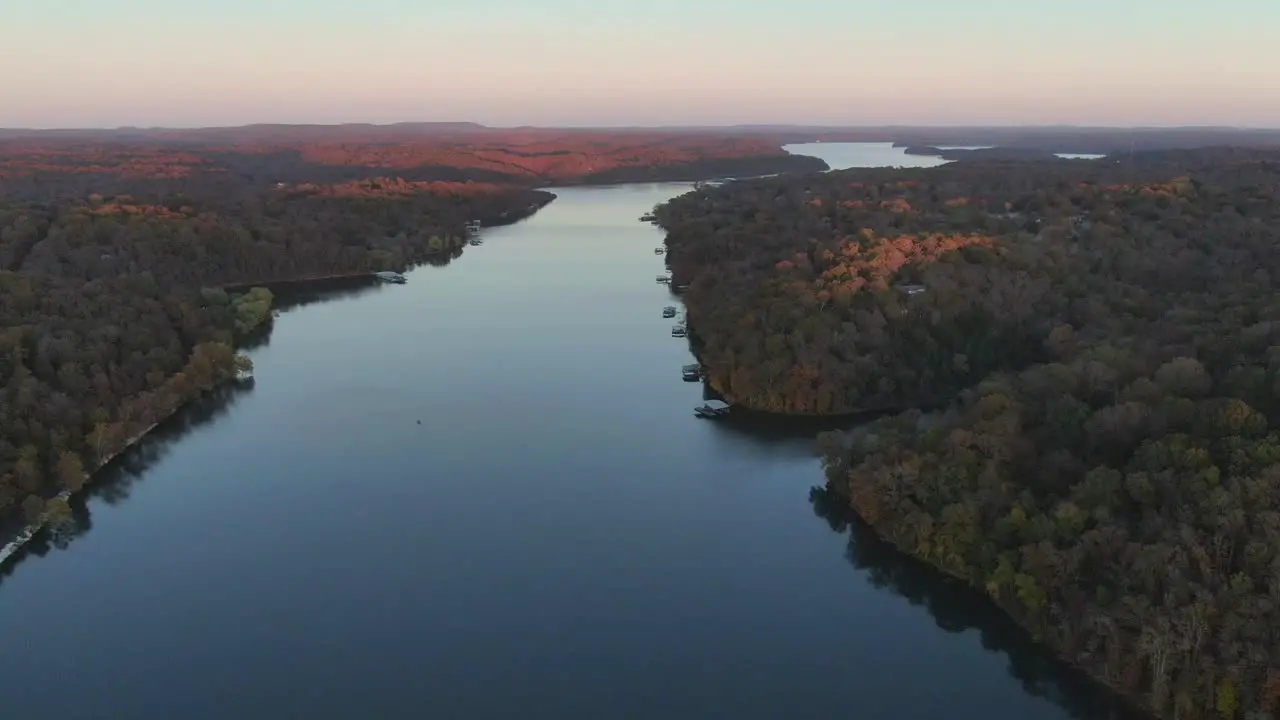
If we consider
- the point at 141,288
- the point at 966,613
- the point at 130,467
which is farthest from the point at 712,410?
the point at 141,288

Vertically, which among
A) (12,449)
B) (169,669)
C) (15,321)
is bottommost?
(169,669)

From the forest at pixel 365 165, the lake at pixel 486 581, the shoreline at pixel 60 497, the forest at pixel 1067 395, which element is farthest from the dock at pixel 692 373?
the forest at pixel 365 165

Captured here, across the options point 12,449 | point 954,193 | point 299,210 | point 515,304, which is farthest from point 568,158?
point 12,449

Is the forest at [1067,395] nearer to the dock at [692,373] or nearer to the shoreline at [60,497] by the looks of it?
the dock at [692,373]

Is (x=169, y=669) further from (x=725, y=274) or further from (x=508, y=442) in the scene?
(x=725, y=274)

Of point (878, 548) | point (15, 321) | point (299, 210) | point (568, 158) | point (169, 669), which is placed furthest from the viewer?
point (568, 158)
